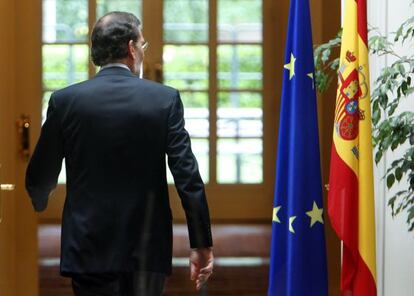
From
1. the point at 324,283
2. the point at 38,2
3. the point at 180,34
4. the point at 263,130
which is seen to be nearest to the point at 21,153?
the point at 38,2

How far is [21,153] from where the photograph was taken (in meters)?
4.82

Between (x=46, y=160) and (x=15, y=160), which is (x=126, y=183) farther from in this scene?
(x=15, y=160)

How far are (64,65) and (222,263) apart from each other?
78.1 inches

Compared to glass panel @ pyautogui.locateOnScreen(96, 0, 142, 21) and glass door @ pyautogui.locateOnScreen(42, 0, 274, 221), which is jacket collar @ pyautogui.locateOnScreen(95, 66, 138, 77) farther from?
glass panel @ pyautogui.locateOnScreen(96, 0, 142, 21)

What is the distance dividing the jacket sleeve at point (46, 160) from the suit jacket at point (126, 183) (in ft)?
0.19

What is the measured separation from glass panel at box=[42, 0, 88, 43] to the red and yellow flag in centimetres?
391

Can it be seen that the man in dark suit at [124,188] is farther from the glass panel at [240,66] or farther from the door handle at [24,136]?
the glass panel at [240,66]

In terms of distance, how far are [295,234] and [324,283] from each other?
218 mm

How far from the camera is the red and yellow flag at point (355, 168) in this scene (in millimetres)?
3373

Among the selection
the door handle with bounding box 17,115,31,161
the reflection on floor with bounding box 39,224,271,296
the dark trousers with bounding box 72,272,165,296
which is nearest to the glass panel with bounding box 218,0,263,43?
the reflection on floor with bounding box 39,224,271,296

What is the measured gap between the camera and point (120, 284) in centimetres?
289

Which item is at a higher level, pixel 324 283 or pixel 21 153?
pixel 21 153

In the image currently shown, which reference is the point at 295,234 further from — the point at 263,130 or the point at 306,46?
the point at 263,130

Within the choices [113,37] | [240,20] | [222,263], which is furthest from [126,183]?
[240,20]
